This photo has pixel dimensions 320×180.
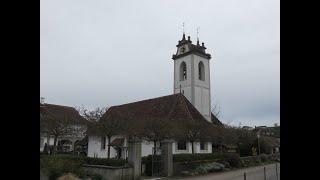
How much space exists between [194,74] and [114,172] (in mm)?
27824

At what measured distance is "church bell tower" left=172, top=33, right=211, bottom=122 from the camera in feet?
141

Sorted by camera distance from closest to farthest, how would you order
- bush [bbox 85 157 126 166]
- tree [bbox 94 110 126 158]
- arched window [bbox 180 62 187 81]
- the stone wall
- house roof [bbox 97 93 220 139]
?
the stone wall < bush [bbox 85 157 126 166] < tree [bbox 94 110 126 158] < house roof [bbox 97 93 220 139] < arched window [bbox 180 62 187 81]

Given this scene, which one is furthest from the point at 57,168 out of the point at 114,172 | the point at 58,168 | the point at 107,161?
the point at 107,161

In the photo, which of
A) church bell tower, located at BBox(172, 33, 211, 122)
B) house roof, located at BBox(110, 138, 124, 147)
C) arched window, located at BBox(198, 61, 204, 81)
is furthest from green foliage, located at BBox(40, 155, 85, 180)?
arched window, located at BBox(198, 61, 204, 81)

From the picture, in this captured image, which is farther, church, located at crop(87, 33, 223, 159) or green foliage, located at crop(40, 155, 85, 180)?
church, located at crop(87, 33, 223, 159)

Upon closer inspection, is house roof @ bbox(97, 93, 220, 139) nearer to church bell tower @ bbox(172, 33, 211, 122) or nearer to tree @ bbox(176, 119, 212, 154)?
tree @ bbox(176, 119, 212, 154)

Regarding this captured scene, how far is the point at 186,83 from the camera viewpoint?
145 ft

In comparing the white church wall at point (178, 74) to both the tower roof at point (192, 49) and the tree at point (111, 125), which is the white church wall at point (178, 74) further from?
the tree at point (111, 125)

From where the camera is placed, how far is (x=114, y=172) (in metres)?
16.7

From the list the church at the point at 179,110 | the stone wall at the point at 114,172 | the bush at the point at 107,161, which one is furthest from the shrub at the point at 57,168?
the church at the point at 179,110

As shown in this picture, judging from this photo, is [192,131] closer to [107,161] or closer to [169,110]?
[169,110]

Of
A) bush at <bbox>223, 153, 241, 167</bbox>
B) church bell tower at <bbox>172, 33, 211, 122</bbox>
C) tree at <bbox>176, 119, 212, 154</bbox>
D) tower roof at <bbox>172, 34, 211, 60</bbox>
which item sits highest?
tower roof at <bbox>172, 34, 211, 60</bbox>
